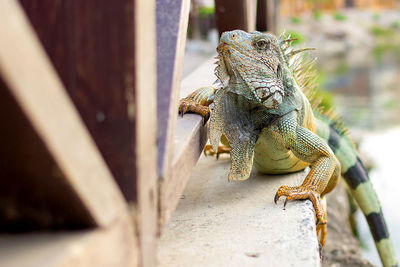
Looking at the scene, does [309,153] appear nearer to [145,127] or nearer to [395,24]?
[145,127]

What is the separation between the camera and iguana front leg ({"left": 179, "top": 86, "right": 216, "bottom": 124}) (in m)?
2.06

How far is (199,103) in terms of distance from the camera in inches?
87.7

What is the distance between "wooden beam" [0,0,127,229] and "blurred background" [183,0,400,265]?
1.82 metres

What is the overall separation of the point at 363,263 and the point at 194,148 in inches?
88.7

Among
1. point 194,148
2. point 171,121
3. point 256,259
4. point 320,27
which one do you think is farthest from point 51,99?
point 320,27

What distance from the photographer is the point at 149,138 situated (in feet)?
3.71

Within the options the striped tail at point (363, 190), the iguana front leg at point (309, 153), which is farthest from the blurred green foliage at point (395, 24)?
the iguana front leg at point (309, 153)

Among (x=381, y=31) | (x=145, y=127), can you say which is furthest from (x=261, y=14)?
(x=381, y=31)

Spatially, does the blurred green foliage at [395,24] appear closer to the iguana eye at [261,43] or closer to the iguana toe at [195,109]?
the iguana eye at [261,43]

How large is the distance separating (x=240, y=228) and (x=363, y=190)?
1389 mm

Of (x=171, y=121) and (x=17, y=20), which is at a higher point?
(x=17, y=20)

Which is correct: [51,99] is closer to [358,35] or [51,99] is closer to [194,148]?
[194,148]

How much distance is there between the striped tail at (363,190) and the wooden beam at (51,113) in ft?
7.31

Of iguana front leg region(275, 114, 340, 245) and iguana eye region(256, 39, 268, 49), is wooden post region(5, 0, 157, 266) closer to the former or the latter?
iguana eye region(256, 39, 268, 49)
